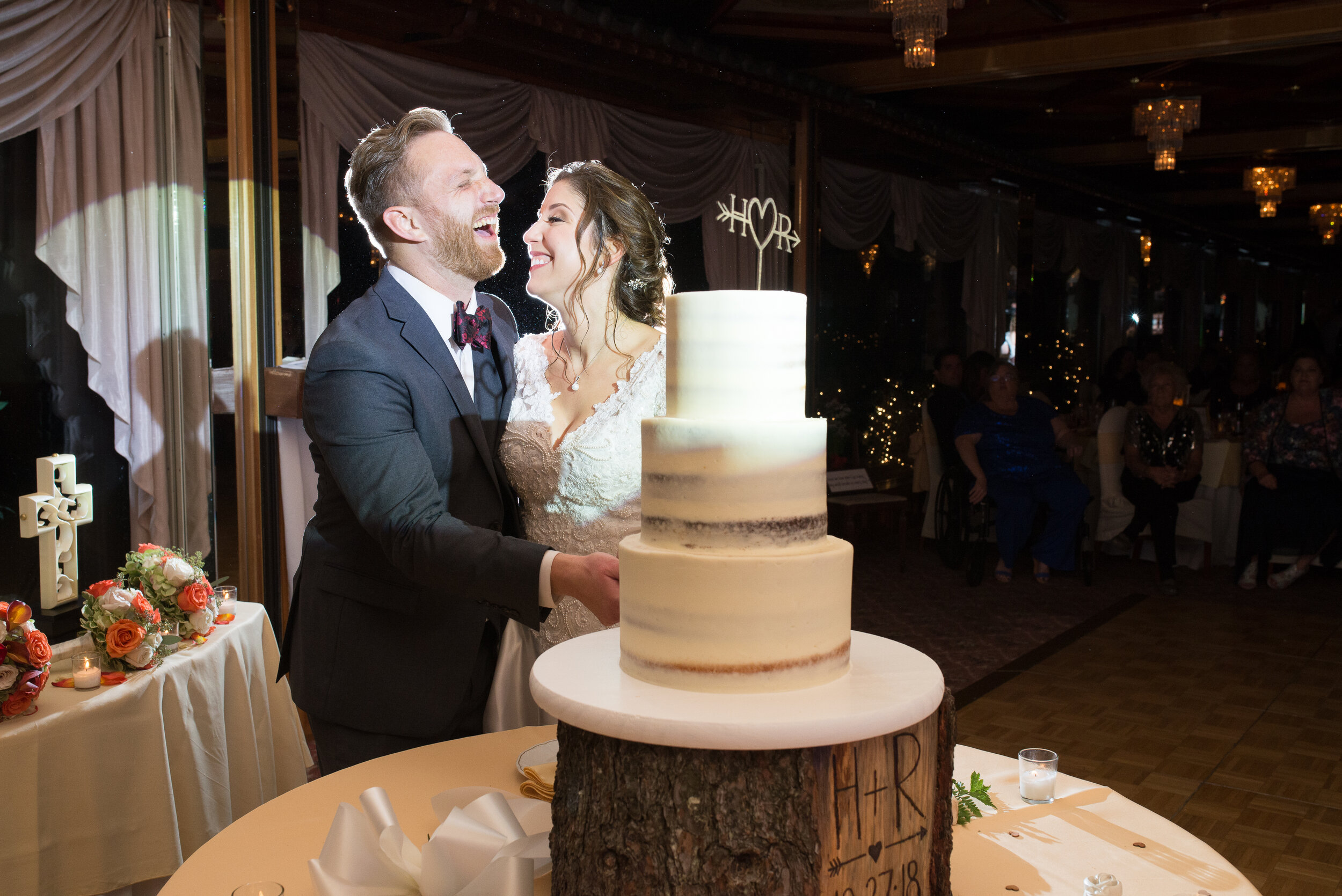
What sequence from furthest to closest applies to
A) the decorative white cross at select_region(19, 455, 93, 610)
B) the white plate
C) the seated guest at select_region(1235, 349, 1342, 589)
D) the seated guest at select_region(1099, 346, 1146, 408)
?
the seated guest at select_region(1099, 346, 1146, 408)
the seated guest at select_region(1235, 349, 1342, 589)
the decorative white cross at select_region(19, 455, 93, 610)
the white plate

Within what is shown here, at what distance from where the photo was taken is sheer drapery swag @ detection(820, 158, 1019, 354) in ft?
24.1

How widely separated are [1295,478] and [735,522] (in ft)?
22.1

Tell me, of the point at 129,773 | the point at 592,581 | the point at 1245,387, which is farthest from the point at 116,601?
the point at 1245,387

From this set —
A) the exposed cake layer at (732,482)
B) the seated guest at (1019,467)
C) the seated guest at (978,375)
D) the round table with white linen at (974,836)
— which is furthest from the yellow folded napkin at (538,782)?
the seated guest at (978,375)

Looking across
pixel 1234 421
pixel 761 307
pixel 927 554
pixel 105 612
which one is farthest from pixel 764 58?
pixel 761 307

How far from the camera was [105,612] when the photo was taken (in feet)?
7.86

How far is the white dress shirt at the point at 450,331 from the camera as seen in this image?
5.43 ft

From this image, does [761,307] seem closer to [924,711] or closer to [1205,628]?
[924,711]

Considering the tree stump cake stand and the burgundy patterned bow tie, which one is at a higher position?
the burgundy patterned bow tie

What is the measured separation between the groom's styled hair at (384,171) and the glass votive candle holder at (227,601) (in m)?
1.11

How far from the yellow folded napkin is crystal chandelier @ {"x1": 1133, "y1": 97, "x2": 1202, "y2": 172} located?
22.1ft

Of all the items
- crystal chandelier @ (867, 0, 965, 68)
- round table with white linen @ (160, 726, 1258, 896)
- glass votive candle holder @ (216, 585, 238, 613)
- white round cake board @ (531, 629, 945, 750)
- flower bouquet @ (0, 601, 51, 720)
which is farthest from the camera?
crystal chandelier @ (867, 0, 965, 68)

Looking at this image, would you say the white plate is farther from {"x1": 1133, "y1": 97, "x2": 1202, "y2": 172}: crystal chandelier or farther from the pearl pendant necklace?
{"x1": 1133, "y1": 97, "x2": 1202, "y2": 172}: crystal chandelier

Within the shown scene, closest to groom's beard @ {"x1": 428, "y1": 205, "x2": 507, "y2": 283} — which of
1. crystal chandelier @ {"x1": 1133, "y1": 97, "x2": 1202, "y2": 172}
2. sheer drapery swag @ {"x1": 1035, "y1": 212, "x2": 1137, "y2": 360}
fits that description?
crystal chandelier @ {"x1": 1133, "y1": 97, "x2": 1202, "y2": 172}
